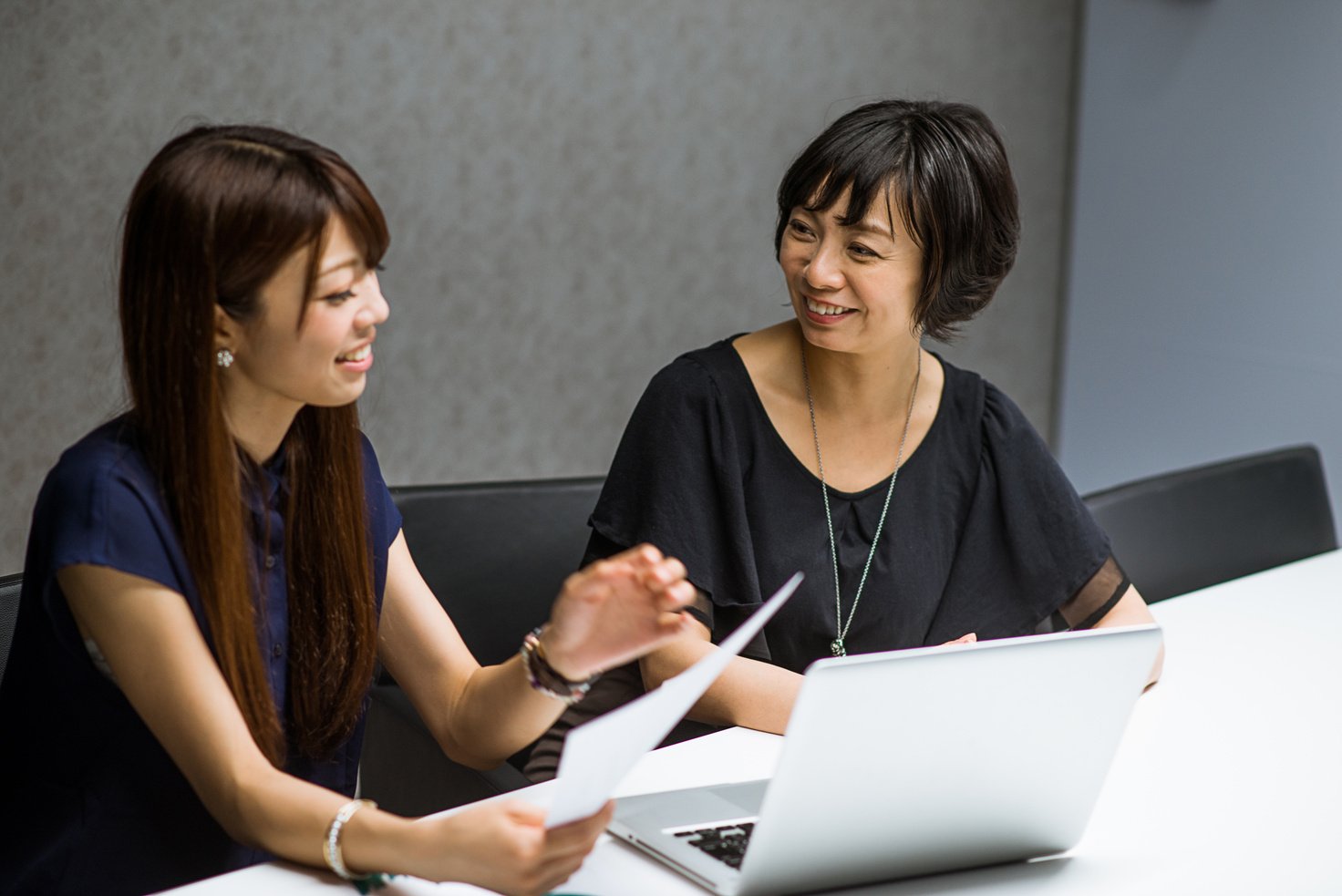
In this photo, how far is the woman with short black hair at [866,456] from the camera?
1865mm

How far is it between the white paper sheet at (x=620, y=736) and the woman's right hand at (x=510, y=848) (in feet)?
0.08

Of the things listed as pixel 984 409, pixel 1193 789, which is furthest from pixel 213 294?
pixel 984 409

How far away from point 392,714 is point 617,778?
2.91 ft

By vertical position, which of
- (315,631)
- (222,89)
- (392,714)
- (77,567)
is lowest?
(392,714)

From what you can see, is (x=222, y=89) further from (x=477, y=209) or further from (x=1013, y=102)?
(x=1013, y=102)

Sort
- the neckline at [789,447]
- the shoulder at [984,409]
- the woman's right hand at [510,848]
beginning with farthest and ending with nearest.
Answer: the shoulder at [984,409] < the neckline at [789,447] < the woman's right hand at [510,848]

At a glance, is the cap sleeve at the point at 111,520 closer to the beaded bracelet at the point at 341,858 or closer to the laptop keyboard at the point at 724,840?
the beaded bracelet at the point at 341,858

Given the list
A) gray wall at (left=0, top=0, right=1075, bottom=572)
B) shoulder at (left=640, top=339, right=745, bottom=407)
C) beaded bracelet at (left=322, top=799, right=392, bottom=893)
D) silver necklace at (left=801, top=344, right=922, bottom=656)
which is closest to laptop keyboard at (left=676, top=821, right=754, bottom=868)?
beaded bracelet at (left=322, top=799, right=392, bottom=893)

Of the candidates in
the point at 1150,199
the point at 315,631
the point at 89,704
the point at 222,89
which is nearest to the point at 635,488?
the point at 315,631

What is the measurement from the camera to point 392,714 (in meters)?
1.85

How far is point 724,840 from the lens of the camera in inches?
48.4

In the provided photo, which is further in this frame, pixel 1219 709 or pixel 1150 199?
pixel 1150 199

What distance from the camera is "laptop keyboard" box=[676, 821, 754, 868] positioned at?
1198 millimetres

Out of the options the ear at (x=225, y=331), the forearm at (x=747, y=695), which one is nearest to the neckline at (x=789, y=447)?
the forearm at (x=747, y=695)
